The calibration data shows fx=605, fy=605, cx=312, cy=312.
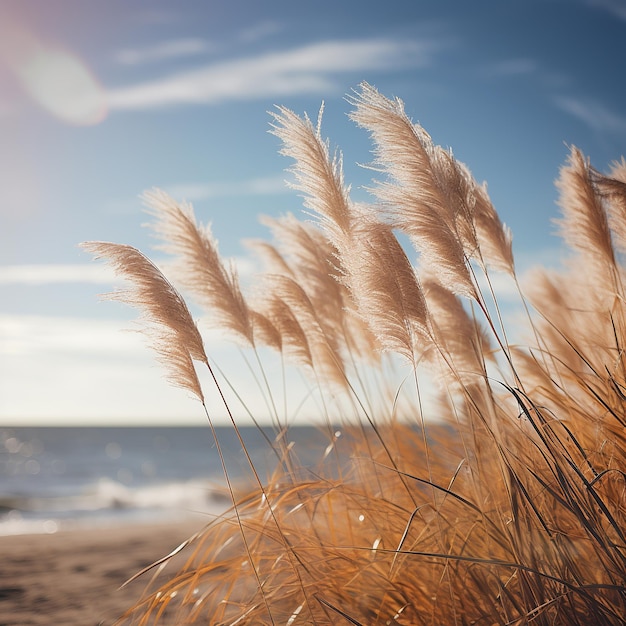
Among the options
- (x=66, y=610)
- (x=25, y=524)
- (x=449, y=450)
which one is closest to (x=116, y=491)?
(x=25, y=524)

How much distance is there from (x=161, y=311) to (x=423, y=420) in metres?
0.94

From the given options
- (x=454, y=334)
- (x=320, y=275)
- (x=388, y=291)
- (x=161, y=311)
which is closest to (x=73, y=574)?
(x=320, y=275)

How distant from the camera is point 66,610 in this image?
340cm

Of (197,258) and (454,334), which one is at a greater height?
(197,258)

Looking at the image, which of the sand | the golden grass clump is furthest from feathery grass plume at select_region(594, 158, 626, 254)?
the sand

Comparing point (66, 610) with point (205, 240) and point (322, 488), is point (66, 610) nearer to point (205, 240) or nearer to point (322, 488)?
point (322, 488)

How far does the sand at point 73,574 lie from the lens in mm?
3334

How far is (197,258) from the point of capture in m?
2.38

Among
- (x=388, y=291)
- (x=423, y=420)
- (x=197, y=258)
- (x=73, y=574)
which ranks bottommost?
(x=73, y=574)

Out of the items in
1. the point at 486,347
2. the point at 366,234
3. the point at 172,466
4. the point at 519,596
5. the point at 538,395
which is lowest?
the point at 172,466

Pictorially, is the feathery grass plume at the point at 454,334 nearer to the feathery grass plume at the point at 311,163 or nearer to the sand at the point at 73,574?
the feathery grass plume at the point at 311,163

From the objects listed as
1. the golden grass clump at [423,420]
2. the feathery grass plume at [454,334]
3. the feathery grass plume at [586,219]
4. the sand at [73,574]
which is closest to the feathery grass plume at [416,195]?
the golden grass clump at [423,420]

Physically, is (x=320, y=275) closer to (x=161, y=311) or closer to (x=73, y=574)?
(x=161, y=311)

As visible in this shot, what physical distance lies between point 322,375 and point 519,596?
5.00 ft
